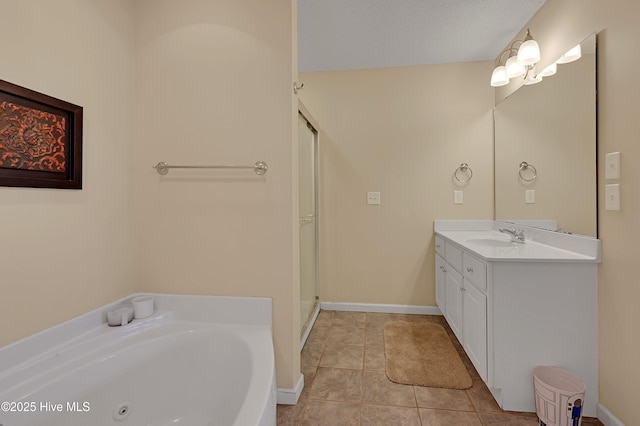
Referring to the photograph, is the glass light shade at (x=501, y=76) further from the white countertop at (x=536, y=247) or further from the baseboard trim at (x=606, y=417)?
the baseboard trim at (x=606, y=417)

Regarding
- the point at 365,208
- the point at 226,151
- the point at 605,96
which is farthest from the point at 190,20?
the point at 605,96

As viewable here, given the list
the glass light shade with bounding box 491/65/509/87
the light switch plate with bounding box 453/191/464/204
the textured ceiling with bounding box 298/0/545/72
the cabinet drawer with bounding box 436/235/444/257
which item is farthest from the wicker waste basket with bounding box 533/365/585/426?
the textured ceiling with bounding box 298/0/545/72

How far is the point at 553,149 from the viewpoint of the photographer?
6.44 feet

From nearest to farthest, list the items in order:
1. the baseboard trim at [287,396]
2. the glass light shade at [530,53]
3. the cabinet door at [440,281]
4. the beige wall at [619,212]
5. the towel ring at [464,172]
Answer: the beige wall at [619,212] < the baseboard trim at [287,396] < the glass light shade at [530,53] < the cabinet door at [440,281] < the towel ring at [464,172]

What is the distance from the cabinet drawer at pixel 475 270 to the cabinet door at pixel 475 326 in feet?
0.16

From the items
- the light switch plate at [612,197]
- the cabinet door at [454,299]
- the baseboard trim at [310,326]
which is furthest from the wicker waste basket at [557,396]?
the baseboard trim at [310,326]

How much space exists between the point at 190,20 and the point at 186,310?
163 centimetres

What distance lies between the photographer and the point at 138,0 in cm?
166

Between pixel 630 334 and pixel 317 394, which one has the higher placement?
pixel 630 334

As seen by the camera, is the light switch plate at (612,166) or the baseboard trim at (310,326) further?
the baseboard trim at (310,326)

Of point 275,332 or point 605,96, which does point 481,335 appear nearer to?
point 275,332

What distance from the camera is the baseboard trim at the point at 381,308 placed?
2906 millimetres

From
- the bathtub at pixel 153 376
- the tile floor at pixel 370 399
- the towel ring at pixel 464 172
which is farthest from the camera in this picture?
the towel ring at pixel 464 172

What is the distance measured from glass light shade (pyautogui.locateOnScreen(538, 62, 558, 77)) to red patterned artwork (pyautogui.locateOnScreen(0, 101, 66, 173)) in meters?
2.77
